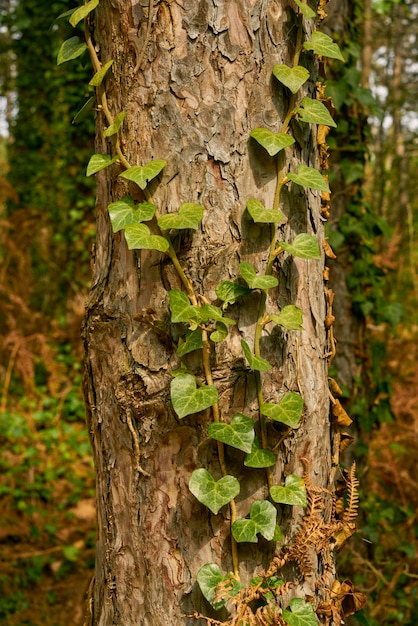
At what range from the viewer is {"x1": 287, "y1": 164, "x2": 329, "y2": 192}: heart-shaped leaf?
1.33m

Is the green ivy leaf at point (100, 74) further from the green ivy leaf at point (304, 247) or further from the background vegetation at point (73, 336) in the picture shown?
the green ivy leaf at point (304, 247)

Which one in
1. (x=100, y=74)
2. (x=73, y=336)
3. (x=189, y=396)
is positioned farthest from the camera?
(x=73, y=336)

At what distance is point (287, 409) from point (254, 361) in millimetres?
132

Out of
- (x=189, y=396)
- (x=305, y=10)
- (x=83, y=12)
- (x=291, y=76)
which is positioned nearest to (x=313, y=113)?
(x=291, y=76)

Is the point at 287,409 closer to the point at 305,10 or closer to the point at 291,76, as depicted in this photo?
the point at 291,76

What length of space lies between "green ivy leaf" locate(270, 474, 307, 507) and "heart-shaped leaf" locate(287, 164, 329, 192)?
0.62 metres

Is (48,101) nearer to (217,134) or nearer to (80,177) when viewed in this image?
(80,177)

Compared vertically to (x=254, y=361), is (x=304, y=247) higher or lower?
higher

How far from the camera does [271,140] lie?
1.27 meters

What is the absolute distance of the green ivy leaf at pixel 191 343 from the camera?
1.27 m

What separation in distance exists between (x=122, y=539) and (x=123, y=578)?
3.3 inches

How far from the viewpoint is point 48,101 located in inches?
223

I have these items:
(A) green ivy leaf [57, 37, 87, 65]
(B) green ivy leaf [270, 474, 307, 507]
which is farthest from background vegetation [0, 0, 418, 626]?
(B) green ivy leaf [270, 474, 307, 507]

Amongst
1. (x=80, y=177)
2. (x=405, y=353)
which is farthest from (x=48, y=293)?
(x=405, y=353)
